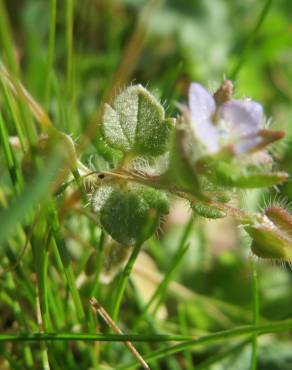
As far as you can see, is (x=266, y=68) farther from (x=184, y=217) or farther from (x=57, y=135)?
(x=57, y=135)

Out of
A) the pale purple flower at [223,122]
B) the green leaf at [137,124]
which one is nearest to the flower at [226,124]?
the pale purple flower at [223,122]

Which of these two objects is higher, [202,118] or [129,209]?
[202,118]

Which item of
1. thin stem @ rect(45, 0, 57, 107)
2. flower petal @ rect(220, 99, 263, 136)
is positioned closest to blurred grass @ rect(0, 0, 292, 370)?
thin stem @ rect(45, 0, 57, 107)

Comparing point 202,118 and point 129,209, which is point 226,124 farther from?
point 129,209

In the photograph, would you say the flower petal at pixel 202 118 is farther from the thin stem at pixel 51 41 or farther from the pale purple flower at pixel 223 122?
the thin stem at pixel 51 41

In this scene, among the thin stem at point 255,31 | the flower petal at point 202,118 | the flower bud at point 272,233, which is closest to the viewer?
the flower petal at point 202,118

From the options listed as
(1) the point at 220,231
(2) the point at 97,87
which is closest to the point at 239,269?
(1) the point at 220,231

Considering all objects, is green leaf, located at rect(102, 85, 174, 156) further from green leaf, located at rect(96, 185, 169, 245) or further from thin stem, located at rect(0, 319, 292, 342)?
thin stem, located at rect(0, 319, 292, 342)

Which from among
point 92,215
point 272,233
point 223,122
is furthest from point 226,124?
point 92,215
